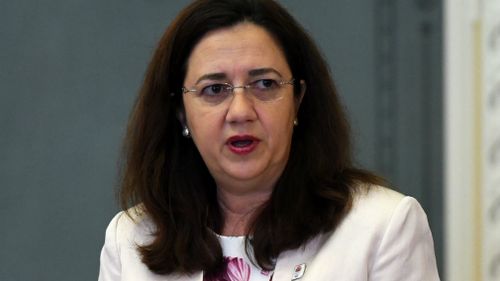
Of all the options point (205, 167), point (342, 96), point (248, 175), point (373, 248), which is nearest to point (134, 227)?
point (205, 167)

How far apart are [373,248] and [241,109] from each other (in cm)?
41

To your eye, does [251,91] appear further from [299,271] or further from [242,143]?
[299,271]

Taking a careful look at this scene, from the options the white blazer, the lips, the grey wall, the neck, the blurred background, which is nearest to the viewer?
the white blazer

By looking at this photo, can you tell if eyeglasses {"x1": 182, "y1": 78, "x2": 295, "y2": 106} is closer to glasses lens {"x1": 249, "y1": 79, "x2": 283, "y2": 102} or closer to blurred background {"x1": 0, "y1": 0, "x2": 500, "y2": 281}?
glasses lens {"x1": 249, "y1": 79, "x2": 283, "y2": 102}

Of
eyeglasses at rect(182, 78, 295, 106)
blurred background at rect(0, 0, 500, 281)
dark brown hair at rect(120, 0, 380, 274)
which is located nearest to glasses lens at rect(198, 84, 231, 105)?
eyeglasses at rect(182, 78, 295, 106)

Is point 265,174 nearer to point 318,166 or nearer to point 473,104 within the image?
point 318,166

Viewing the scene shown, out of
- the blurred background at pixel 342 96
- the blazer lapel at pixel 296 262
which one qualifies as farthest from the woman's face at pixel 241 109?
the blurred background at pixel 342 96

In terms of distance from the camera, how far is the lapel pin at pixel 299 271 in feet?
7.61

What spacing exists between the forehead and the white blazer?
364 mm

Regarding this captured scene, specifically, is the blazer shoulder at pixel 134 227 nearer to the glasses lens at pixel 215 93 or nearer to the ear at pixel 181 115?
the ear at pixel 181 115

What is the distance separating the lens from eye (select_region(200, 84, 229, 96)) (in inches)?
93.9

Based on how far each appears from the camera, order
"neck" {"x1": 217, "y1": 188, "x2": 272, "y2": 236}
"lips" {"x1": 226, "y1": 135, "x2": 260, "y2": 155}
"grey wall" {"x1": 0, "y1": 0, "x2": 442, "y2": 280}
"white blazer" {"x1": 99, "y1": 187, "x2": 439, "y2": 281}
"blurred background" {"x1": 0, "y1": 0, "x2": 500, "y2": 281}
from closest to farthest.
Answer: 1. "white blazer" {"x1": 99, "y1": 187, "x2": 439, "y2": 281}
2. "lips" {"x1": 226, "y1": 135, "x2": 260, "y2": 155}
3. "neck" {"x1": 217, "y1": 188, "x2": 272, "y2": 236}
4. "blurred background" {"x1": 0, "y1": 0, "x2": 500, "y2": 281}
5. "grey wall" {"x1": 0, "y1": 0, "x2": 442, "y2": 280}

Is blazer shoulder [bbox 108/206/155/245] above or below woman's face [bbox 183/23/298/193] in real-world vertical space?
below

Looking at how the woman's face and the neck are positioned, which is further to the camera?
the neck
